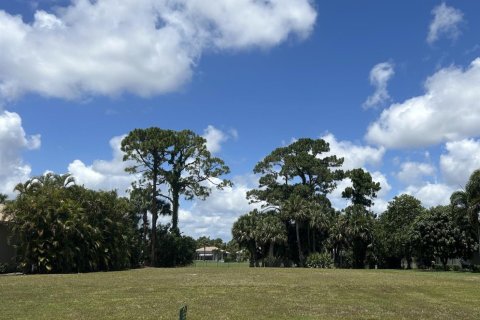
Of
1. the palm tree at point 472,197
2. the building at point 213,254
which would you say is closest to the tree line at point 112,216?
the palm tree at point 472,197

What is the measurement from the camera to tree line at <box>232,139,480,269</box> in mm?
60188

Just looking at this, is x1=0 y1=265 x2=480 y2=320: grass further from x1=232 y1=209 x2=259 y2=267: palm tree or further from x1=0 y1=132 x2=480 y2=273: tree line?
x1=232 y1=209 x2=259 y2=267: palm tree

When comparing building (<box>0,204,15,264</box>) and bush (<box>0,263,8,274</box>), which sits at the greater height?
building (<box>0,204,15,264</box>)

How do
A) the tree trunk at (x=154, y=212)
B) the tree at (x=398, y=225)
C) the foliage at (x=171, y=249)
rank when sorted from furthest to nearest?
the tree at (x=398, y=225) → the foliage at (x=171, y=249) → the tree trunk at (x=154, y=212)

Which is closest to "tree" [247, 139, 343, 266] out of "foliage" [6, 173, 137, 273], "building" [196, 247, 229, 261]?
"foliage" [6, 173, 137, 273]

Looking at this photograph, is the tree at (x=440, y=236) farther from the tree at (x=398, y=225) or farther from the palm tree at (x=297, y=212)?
the palm tree at (x=297, y=212)

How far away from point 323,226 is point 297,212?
3.92m

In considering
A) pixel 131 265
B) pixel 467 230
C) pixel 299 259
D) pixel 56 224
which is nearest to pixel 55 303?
pixel 56 224

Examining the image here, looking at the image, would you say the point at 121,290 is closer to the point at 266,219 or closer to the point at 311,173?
the point at 266,219

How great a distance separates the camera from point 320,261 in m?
65.2

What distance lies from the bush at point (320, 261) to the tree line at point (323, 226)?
0.13 meters

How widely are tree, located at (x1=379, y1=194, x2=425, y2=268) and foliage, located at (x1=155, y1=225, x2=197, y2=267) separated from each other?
26.6 m

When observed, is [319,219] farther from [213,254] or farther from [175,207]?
[213,254]

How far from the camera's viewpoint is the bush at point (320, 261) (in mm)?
64938
